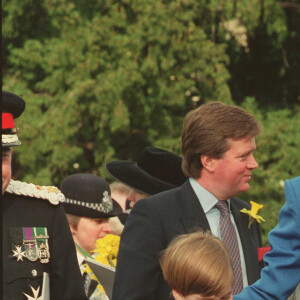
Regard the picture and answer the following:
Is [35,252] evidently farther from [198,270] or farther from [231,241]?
[198,270]

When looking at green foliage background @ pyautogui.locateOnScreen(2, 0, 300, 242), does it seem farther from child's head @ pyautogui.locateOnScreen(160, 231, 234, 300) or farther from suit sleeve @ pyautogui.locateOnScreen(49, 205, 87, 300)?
child's head @ pyautogui.locateOnScreen(160, 231, 234, 300)

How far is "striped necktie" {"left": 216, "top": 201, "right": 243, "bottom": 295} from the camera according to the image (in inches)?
154

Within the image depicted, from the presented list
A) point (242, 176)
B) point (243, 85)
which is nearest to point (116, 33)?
point (243, 85)

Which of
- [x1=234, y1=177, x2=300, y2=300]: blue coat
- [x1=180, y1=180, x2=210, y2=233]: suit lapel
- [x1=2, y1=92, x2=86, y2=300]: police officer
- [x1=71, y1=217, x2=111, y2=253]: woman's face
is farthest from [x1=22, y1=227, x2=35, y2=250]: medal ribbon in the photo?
[x1=71, y1=217, x2=111, y2=253]: woman's face

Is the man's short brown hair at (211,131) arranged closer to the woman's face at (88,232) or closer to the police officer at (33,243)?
the police officer at (33,243)

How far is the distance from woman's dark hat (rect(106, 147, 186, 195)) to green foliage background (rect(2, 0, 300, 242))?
8114mm

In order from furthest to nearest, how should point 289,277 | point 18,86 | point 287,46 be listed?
point 287,46
point 18,86
point 289,277

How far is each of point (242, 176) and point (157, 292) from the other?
0.65 meters

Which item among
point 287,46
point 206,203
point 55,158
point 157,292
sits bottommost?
point 55,158

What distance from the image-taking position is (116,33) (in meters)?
13.8

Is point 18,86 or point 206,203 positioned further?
point 18,86

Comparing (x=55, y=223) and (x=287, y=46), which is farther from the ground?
(x=55, y=223)

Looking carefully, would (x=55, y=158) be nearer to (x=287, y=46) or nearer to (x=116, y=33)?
(x=116, y=33)

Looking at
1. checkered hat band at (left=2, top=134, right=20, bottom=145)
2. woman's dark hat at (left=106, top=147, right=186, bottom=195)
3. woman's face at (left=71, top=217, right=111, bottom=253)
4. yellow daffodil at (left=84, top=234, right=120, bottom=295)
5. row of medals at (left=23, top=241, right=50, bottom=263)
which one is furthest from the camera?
woman's face at (left=71, top=217, right=111, bottom=253)
